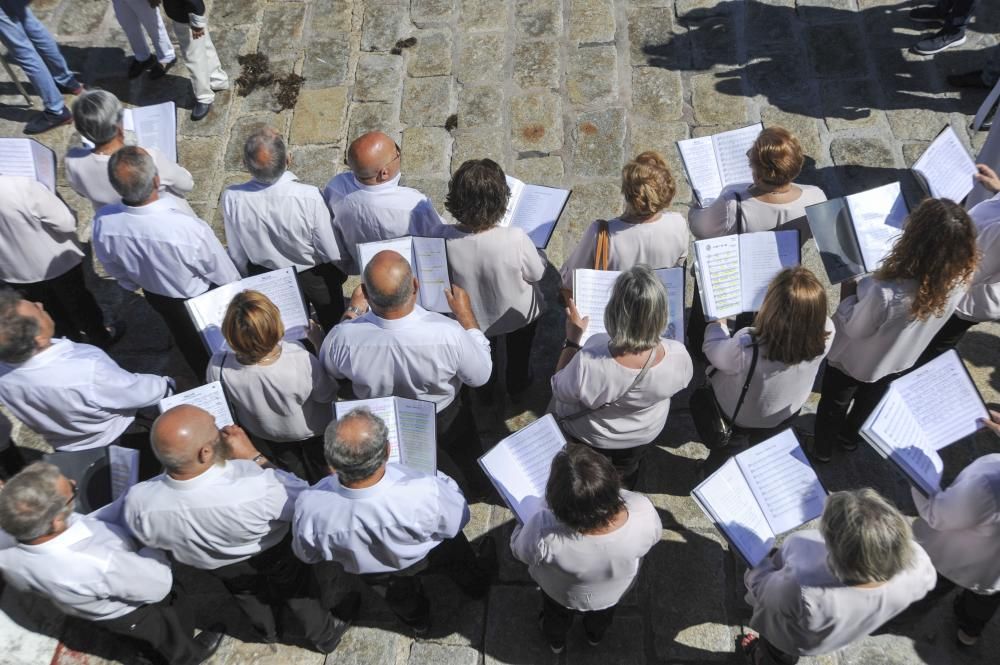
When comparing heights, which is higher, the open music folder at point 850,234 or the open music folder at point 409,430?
the open music folder at point 850,234

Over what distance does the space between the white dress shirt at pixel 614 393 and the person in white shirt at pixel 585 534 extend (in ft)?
1.63

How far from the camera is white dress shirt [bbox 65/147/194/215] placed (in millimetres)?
4969

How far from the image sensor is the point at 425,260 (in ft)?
14.2

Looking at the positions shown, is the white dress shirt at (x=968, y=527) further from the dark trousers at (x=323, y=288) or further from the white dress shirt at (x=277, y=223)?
the dark trousers at (x=323, y=288)

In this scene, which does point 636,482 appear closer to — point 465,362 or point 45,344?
point 465,362

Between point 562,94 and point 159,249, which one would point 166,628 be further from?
point 562,94

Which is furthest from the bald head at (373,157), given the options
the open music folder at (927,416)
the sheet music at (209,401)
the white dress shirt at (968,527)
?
the white dress shirt at (968,527)

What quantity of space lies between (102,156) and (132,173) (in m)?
0.79

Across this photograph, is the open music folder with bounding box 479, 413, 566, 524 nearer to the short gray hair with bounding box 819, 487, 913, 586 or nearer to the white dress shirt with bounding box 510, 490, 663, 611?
the white dress shirt with bounding box 510, 490, 663, 611

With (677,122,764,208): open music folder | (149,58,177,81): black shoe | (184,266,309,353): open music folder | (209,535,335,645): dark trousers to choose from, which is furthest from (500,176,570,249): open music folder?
(149,58,177,81): black shoe

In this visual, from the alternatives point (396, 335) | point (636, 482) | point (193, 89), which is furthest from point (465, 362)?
point (193, 89)

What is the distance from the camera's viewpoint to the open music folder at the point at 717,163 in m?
4.75

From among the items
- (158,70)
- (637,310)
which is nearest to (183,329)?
(637,310)

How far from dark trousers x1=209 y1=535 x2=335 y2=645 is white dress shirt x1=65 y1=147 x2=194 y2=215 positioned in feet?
7.39
